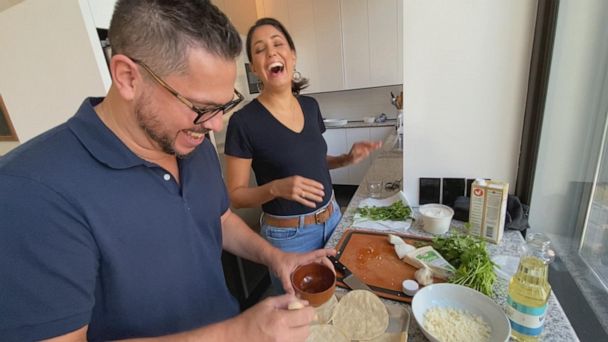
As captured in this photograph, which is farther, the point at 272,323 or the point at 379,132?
the point at 379,132

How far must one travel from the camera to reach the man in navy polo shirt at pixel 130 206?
459mm

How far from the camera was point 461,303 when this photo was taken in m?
0.71

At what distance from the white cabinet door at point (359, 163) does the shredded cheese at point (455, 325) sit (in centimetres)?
305

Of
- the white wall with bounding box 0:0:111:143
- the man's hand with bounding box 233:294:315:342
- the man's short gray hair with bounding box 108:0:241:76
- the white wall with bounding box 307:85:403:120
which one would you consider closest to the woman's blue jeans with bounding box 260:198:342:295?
the man's hand with bounding box 233:294:315:342

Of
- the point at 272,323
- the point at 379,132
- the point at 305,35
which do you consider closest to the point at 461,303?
the point at 272,323

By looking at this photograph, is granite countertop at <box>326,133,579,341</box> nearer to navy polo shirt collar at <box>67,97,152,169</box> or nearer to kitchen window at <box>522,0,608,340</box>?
kitchen window at <box>522,0,608,340</box>

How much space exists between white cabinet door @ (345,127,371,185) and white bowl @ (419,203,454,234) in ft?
8.63

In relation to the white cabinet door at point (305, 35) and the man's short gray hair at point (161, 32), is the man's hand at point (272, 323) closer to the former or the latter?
the man's short gray hair at point (161, 32)

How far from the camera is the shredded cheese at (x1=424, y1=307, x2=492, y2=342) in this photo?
0.64m

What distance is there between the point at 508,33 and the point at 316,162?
840 mm

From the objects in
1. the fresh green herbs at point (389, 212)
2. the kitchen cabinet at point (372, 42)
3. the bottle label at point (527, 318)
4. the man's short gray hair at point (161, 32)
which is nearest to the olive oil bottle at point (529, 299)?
the bottle label at point (527, 318)

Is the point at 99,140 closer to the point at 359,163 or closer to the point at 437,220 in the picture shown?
the point at 437,220

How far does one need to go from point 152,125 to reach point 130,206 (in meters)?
0.18

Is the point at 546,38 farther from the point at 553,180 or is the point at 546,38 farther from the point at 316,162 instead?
the point at 316,162
